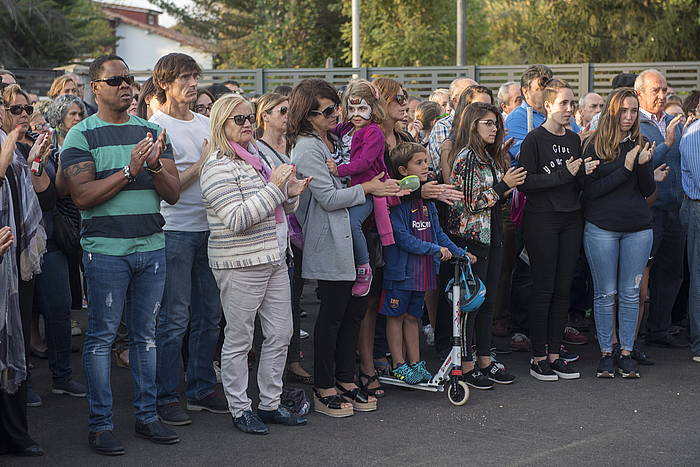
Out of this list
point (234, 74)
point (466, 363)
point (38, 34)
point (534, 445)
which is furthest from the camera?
point (38, 34)

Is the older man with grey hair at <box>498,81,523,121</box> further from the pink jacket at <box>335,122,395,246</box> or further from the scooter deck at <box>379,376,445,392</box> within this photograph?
the scooter deck at <box>379,376,445,392</box>

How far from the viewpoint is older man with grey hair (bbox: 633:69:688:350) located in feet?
26.8

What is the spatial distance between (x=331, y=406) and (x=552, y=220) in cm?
224

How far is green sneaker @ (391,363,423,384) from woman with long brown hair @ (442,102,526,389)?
48 centimetres

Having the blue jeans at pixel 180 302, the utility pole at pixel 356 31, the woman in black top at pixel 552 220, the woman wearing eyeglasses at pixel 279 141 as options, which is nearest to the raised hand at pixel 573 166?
the woman in black top at pixel 552 220

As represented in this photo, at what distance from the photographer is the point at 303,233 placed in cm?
628

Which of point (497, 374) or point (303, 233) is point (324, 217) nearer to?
point (303, 233)

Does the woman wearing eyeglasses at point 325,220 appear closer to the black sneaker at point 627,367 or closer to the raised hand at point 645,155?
the raised hand at point 645,155

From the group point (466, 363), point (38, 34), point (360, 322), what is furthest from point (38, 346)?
point (38, 34)

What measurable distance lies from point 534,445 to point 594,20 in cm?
2210

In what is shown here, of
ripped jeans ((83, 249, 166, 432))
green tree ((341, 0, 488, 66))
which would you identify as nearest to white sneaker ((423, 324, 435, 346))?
ripped jeans ((83, 249, 166, 432))

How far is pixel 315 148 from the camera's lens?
6.04m

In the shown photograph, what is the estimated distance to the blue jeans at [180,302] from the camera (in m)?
5.94

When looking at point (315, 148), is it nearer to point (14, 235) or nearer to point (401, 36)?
point (14, 235)
